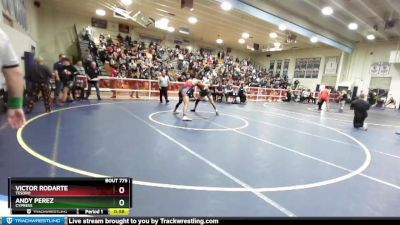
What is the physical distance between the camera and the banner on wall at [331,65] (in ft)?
78.9

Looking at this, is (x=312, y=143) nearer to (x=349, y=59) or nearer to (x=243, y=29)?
(x=243, y=29)

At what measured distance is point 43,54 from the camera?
1762 centimetres

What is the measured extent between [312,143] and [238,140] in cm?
179

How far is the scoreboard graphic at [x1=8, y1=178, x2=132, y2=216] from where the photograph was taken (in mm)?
1117

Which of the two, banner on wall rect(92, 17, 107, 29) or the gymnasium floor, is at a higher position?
banner on wall rect(92, 17, 107, 29)

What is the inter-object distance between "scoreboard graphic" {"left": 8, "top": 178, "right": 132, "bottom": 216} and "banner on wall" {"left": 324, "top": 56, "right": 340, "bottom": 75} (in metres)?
27.1

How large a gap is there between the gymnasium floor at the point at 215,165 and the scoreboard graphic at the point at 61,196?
1.27 metres

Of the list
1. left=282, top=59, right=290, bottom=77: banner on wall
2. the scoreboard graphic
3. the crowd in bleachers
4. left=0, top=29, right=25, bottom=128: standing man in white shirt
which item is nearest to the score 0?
the scoreboard graphic

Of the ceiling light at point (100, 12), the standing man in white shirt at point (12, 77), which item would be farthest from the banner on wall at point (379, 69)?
the standing man in white shirt at point (12, 77)

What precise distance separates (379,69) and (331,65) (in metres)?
4.05

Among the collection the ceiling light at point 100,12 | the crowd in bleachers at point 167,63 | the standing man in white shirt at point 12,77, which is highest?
the ceiling light at point 100,12

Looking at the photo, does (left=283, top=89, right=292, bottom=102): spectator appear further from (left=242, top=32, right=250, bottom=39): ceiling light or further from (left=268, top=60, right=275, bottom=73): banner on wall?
(left=268, top=60, right=275, bottom=73): banner on wall

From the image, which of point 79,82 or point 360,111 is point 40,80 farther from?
point 360,111

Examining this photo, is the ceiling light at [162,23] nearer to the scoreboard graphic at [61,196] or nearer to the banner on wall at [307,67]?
the banner on wall at [307,67]
